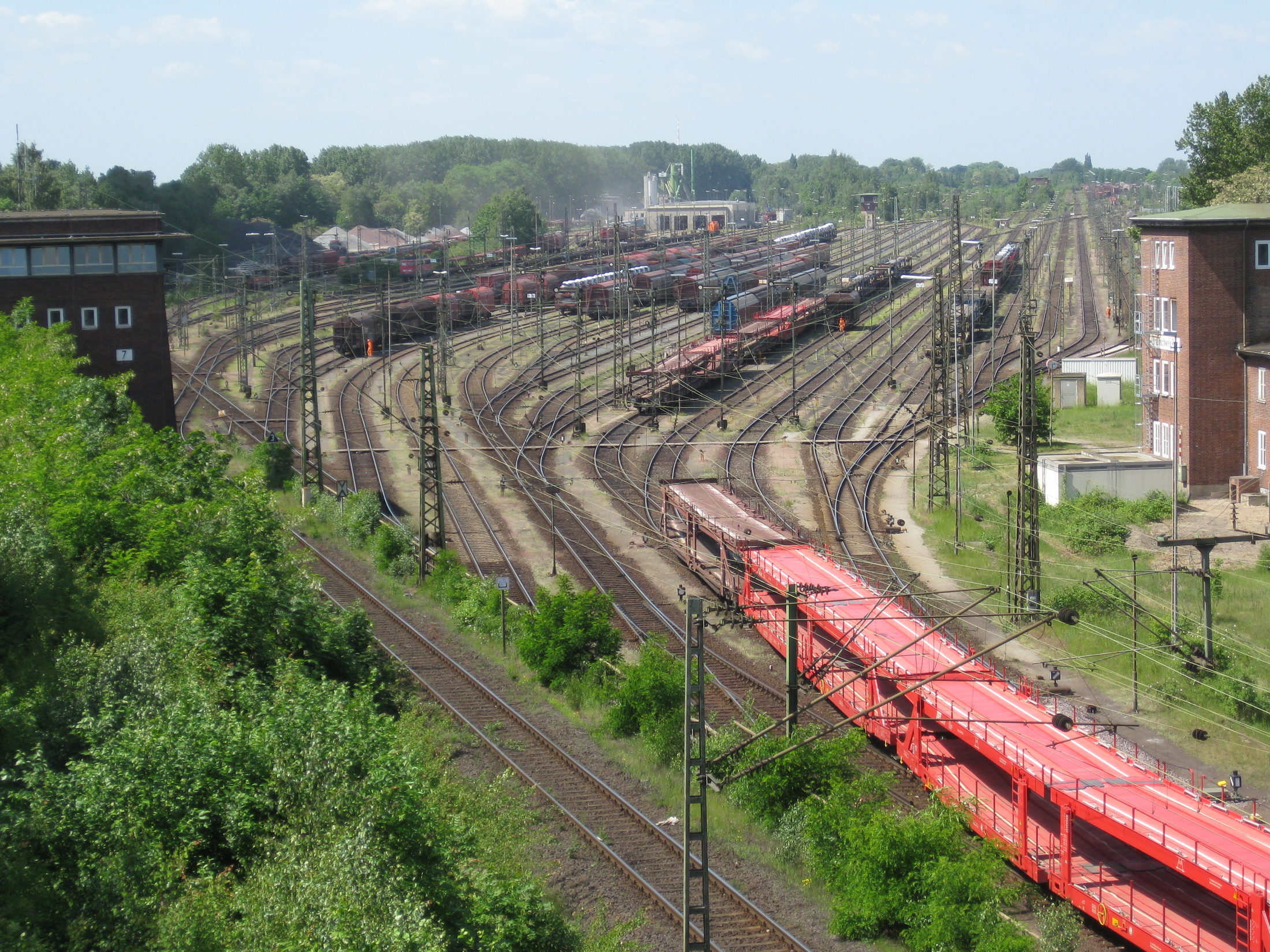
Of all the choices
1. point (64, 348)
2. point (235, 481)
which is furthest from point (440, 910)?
point (64, 348)

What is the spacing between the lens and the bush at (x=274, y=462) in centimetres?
3888

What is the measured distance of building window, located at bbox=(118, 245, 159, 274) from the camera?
4209 cm

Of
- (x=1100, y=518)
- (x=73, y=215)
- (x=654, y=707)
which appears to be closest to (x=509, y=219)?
(x=73, y=215)

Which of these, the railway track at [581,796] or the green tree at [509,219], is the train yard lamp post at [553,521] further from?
the green tree at [509,219]

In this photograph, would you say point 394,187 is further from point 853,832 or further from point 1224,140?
point 853,832

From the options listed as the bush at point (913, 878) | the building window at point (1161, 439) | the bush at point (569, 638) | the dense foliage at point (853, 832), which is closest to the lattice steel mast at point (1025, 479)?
the dense foliage at point (853, 832)

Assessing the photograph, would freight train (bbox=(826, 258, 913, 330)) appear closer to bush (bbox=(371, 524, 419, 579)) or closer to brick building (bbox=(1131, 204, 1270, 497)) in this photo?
brick building (bbox=(1131, 204, 1270, 497))

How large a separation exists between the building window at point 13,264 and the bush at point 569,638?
27.2m

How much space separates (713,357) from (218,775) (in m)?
41.0

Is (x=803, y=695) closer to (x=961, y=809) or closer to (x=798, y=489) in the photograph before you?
(x=961, y=809)

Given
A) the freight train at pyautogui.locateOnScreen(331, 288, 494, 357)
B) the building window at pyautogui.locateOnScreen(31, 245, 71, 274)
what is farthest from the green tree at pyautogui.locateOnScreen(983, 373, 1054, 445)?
the building window at pyautogui.locateOnScreen(31, 245, 71, 274)

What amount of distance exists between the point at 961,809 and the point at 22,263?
37.0 meters

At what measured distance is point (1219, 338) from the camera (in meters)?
34.4

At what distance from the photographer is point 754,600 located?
964 inches
